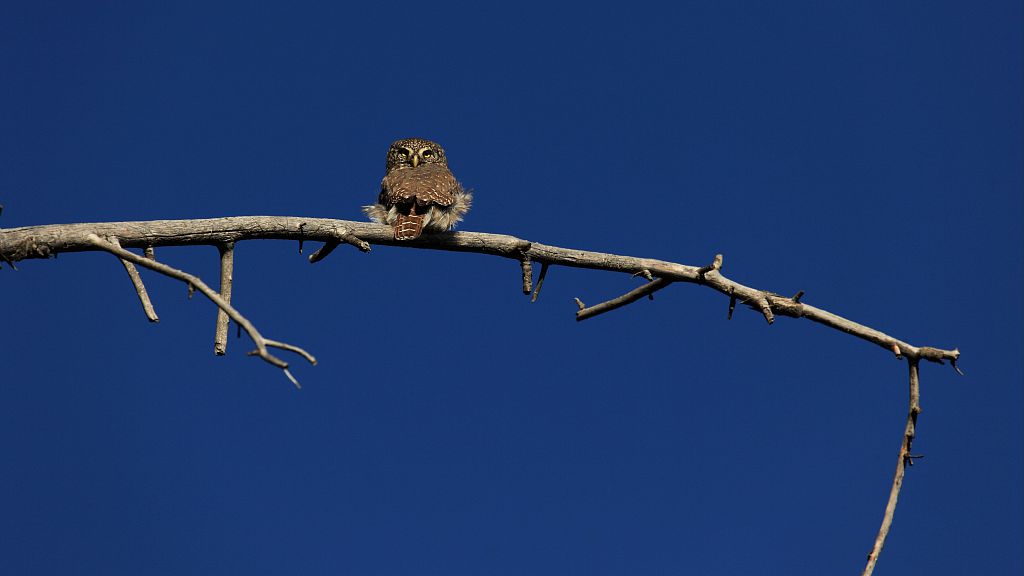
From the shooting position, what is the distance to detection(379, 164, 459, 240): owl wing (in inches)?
310

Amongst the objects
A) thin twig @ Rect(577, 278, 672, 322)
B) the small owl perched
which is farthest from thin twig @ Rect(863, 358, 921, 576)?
the small owl perched

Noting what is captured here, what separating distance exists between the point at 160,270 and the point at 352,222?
1868mm

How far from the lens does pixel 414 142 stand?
11508 millimetres

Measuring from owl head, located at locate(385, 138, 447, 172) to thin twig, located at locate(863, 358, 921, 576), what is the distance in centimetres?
597

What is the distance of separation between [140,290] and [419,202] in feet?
8.79

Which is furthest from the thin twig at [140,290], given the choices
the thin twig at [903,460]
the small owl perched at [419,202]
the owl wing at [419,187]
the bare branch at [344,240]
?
the thin twig at [903,460]

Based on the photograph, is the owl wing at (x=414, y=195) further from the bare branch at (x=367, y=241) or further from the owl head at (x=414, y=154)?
the owl head at (x=414, y=154)

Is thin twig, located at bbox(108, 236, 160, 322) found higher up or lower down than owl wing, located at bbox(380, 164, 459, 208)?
lower down

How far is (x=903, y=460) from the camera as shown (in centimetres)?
638

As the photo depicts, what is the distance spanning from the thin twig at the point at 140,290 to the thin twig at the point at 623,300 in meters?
2.74

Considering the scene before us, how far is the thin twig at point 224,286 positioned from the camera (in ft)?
20.6

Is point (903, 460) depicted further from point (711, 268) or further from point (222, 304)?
point (222, 304)

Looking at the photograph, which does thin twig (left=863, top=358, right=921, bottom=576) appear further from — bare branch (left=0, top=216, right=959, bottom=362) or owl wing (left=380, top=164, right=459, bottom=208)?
owl wing (left=380, top=164, right=459, bottom=208)

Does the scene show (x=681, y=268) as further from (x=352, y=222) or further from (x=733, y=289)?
(x=352, y=222)
